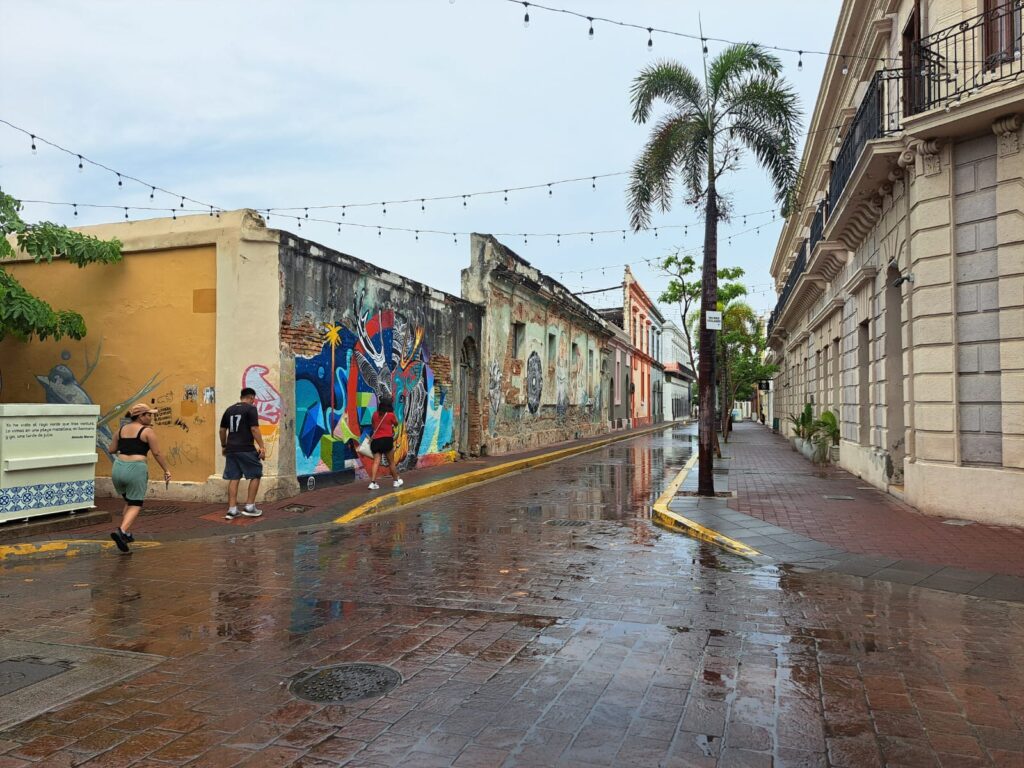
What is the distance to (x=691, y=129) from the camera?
39.6ft

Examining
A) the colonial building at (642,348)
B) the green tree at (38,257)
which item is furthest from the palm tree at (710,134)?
the colonial building at (642,348)

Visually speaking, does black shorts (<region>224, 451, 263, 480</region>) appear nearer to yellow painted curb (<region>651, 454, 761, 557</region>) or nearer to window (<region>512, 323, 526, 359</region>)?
yellow painted curb (<region>651, 454, 761, 557</region>)

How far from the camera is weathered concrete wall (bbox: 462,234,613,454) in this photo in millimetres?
19406

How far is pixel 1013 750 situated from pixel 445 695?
103 inches

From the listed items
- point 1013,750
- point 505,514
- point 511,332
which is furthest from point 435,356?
point 1013,750

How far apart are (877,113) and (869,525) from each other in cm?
639

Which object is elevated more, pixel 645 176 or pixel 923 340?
pixel 645 176

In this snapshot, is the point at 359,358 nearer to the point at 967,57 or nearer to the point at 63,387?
the point at 63,387

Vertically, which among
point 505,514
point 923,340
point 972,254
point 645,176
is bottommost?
point 505,514

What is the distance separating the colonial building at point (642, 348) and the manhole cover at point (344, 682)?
126 ft

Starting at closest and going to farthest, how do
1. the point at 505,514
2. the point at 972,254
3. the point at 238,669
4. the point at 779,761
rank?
1. the point at 779,761
2. the point at 238,669
3. the point at 972,254
4. the point at 505,514

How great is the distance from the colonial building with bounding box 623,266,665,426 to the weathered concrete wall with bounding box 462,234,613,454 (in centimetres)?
1218

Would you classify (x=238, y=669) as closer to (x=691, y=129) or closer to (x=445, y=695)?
(x=445, y=695)

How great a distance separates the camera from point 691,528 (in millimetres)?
8602
